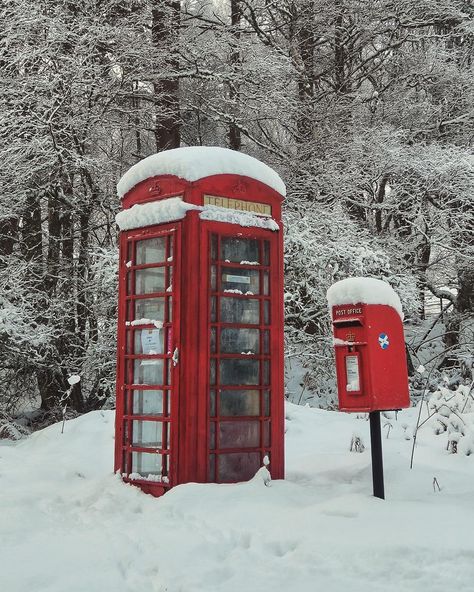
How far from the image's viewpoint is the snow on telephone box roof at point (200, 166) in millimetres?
5203

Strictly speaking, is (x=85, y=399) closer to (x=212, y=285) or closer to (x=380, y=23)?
(x=212, y=285)

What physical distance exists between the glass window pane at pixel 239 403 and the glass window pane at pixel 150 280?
3.17 ft

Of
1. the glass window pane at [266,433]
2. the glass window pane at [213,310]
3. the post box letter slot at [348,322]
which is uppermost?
Result: the glass window pane at [213,310]

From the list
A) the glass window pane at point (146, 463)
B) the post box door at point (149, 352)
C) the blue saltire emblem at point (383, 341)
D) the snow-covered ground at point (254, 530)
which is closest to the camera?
the snow-covered ground at point (254, 530)

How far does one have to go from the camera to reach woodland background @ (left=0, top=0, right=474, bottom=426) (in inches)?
420

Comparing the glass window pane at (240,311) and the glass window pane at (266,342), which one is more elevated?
the glass window pane at (240,311)

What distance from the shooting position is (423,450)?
6.14 meters

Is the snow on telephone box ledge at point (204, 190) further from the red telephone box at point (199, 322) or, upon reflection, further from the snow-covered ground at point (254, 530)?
the snow-covered ground at point (254, 530)

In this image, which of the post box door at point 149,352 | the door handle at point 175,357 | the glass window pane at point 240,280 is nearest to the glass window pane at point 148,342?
the post box door at point 149,352

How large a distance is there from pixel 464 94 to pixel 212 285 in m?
11.2

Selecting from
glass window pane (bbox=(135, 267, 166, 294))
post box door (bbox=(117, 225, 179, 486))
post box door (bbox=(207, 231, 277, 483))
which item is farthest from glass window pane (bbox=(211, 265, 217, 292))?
glass window pane (bbox=(135, 267, 166, 294))

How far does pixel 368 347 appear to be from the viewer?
4.52m

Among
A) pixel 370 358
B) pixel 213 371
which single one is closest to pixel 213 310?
pixel 213 371

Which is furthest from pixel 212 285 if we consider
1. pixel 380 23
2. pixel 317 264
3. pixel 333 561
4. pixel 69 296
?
pixel 380 23
